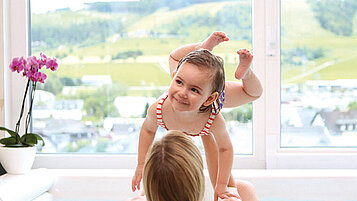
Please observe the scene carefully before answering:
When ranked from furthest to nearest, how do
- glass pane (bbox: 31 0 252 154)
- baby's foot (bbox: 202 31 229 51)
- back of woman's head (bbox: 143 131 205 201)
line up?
glass pane (bbox: 31 0 252 154), baby's foot (bbox: 202 31 229 51), back of woman's head (bbox: 143 131 205 201)

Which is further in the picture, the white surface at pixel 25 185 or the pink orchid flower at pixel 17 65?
the pink orchid flower at pixel 17 65

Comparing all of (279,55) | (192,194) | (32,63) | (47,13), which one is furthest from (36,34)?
(192,194)

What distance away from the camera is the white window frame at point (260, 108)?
91.0 inches

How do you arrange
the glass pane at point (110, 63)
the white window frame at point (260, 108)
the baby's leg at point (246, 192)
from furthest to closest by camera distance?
the glass pane at point (110, 63) < the white window frame at point (260, 108) < the baby's leg at point (246, 192)

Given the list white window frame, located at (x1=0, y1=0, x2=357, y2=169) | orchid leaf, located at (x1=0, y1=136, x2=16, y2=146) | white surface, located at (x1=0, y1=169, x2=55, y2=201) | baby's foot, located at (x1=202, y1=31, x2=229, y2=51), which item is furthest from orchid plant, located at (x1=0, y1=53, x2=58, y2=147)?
baby's foot, located at (x1=202, y1=31, x2=229, y2=51)

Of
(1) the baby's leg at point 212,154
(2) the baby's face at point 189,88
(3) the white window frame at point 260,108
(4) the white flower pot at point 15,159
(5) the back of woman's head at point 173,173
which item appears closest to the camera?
(5) the back of woman's head at point 173,173

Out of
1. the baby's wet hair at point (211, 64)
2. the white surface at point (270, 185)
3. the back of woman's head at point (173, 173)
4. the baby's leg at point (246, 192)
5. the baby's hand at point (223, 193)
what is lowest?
the white surface at point (270, 185)

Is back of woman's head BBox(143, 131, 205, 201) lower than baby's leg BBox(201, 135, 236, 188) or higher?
higher

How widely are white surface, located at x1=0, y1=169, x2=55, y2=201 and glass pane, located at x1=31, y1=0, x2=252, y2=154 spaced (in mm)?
396

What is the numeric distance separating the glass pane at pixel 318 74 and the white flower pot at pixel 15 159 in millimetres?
1225

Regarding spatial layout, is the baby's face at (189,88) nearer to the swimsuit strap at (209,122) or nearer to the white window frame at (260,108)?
the swimsuit strap at (209,122)

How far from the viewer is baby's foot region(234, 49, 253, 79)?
1.25 metres

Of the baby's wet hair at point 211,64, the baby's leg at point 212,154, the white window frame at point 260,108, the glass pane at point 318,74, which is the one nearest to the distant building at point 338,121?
the glass pane at point 318,74

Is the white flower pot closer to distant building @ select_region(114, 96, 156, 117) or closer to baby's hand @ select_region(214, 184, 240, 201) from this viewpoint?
distant building @ select_region(114, 96, 156, 117)
